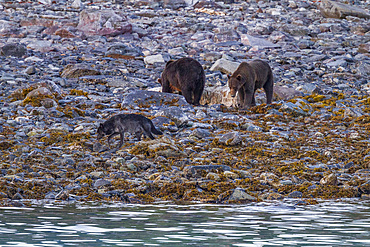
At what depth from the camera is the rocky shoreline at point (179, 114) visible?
24.8 ft

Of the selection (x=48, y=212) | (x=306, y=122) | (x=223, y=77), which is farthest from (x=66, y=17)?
(x=48, y=212)

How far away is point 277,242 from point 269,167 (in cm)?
412

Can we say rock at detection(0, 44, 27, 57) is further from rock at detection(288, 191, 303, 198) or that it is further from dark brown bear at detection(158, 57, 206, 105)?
rock at detection(288, 191, 303, 198)

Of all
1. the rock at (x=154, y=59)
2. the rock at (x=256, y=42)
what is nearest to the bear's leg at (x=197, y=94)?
the rock at (x=154, y=59)

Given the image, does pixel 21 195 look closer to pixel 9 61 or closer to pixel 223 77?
pixel 223 77

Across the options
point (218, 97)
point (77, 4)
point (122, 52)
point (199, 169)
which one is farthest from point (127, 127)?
point (77, 4)

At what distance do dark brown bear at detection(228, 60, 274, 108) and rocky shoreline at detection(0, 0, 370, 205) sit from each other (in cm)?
44

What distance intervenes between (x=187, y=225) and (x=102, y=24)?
18769mm

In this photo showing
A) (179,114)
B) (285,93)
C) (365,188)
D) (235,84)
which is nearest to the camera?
(365,188)

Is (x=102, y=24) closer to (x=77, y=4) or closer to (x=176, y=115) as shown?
(x=77, y=4)

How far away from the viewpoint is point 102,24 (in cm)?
2302

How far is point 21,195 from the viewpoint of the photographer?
706 cm

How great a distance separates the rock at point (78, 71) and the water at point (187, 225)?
30.3 ft

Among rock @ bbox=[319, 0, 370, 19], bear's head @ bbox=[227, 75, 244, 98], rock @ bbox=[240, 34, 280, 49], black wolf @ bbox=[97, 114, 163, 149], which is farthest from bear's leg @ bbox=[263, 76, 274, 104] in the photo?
rock @ bbox=[319, 0, 370, 19]
